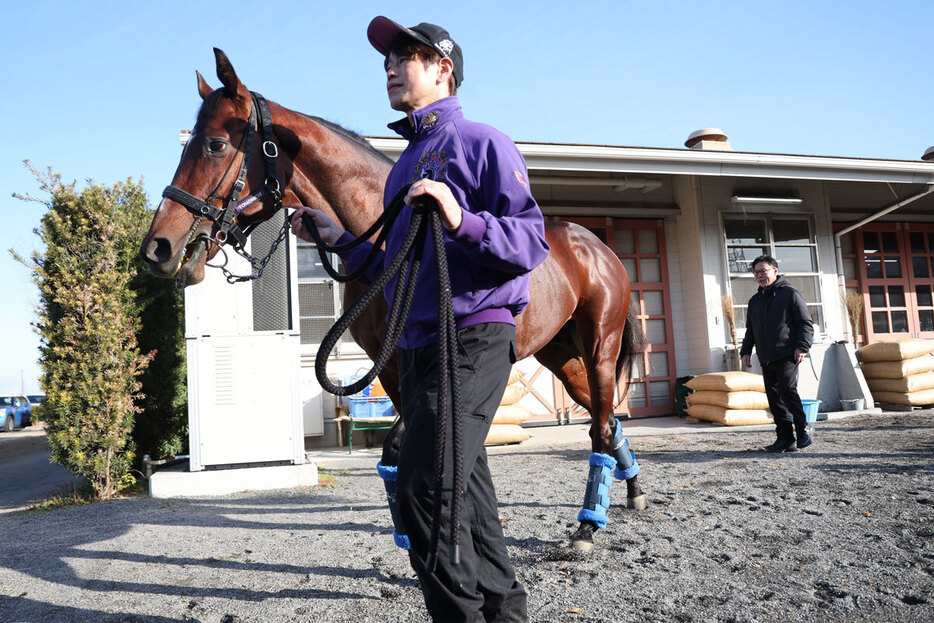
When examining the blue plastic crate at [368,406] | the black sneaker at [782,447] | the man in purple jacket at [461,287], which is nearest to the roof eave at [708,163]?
the blue plastic crate at [368,406]

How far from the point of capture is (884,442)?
6.16m

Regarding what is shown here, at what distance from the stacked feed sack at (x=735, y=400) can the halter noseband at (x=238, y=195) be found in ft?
24.4

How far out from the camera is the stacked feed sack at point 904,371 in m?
8.88

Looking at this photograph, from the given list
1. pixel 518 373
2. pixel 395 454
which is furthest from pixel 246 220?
pixel 518 373

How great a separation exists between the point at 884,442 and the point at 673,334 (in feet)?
13.1

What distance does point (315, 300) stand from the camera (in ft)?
26.8

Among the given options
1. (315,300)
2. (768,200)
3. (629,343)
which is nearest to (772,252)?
(768,200)

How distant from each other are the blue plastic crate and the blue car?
2238cm

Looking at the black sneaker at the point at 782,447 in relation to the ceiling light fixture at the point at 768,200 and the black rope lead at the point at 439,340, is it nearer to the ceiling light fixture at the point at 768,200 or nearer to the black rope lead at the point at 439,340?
the ceiling light fixture at the point at 768,200

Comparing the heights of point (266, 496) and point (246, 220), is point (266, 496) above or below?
below

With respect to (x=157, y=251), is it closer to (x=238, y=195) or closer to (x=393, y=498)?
(x=238, y=195)

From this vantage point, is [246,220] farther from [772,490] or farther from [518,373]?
[518,373]

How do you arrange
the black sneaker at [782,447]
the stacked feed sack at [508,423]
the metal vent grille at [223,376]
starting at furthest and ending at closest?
the stacked feed sack at [508,423] < the black sneaker at [782,447] < the metal vent grille at [223,376]

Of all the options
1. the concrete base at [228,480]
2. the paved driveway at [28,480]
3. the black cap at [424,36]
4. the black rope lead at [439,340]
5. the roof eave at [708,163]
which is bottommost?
the paved driveway at [28,480]
